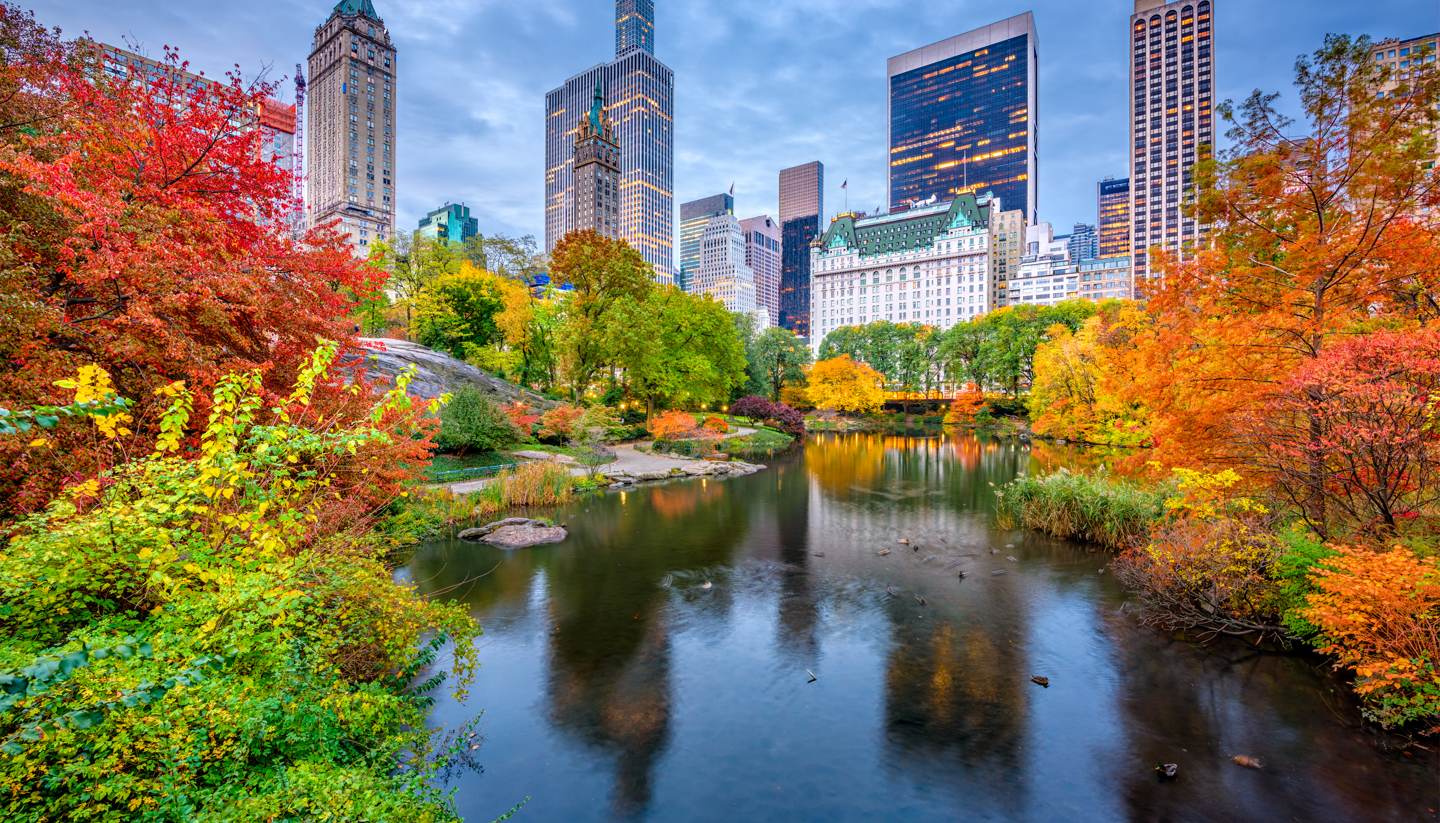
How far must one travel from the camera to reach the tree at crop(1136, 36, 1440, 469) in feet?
33.2

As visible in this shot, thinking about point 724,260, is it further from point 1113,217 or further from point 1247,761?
point 1247,761

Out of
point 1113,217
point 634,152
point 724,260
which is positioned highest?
point 634,152

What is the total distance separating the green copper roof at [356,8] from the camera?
429ft

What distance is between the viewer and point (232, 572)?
464 cm

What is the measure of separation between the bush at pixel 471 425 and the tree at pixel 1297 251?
73.7ft

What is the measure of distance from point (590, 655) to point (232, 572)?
21.8 ft

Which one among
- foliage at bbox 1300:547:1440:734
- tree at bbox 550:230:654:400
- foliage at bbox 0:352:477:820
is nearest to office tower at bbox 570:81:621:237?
tree at bbox 550:230:654:400

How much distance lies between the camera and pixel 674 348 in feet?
144

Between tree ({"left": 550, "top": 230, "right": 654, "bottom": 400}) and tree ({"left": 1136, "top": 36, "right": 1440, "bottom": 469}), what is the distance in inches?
1100

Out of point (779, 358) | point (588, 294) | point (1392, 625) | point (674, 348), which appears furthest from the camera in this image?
point (779, 358)

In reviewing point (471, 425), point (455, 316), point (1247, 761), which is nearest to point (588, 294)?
point (455, 316)

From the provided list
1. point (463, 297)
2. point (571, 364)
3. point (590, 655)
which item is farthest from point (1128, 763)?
point (463, 297)

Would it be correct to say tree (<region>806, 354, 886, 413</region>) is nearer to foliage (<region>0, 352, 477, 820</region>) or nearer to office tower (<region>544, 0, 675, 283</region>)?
foliage (<region>0, 352, 477, 820</region>)

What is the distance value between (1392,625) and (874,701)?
6313 millimetres
